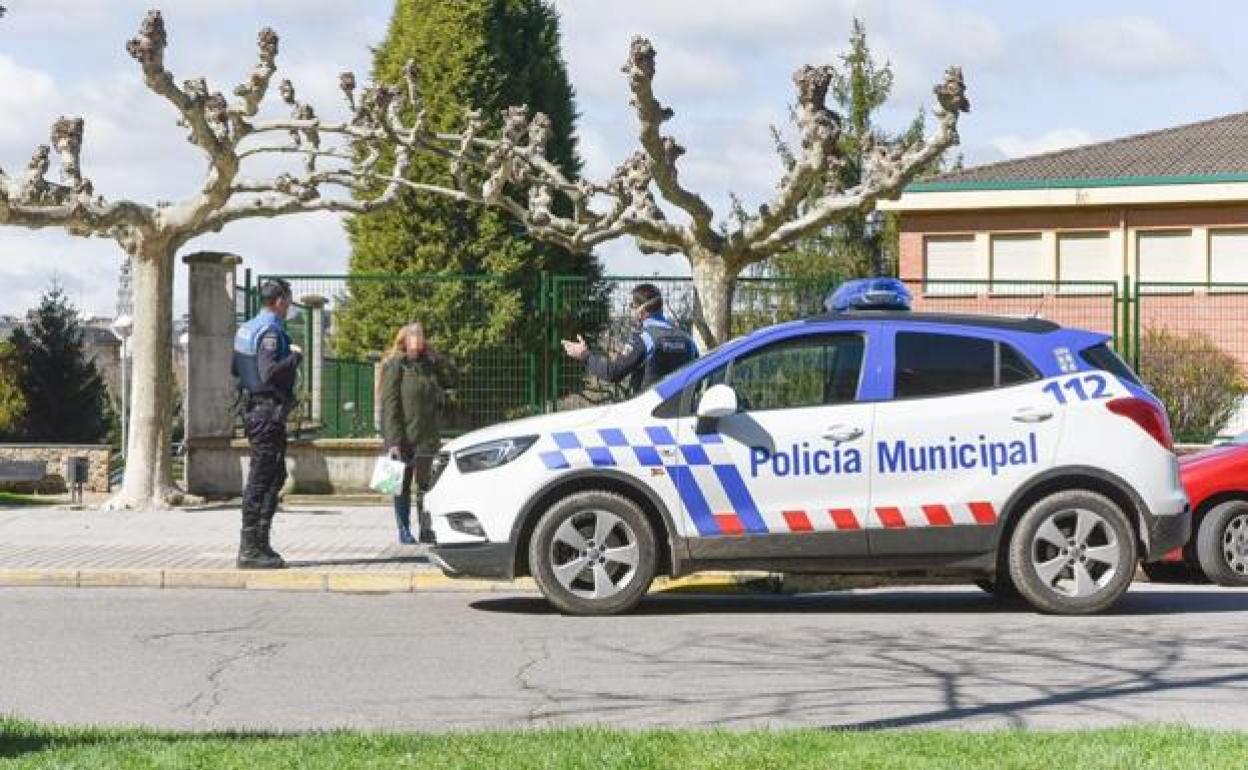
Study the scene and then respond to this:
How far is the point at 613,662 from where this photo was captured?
1023 cm

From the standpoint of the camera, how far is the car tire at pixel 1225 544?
1428 centimetres

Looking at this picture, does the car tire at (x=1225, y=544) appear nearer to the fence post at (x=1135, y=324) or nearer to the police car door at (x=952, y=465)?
the police car door at (x=952, y=465)

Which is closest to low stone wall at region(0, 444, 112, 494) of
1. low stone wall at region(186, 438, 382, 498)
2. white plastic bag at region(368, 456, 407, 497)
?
low stone wall at region(186, 438, 382, 498)

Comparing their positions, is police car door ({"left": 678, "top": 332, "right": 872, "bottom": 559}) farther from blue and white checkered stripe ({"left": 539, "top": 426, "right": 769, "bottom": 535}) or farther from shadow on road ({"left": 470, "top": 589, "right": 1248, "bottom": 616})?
shadow on road ({"left": 470, "top": 589, "right": 1248, "bottom": 616})

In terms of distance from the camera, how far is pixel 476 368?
849 inches

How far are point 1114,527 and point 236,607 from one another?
5.44 m

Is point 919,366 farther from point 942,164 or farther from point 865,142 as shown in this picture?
point 942,164

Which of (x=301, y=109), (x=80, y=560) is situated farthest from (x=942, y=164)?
(x=80, y=560)

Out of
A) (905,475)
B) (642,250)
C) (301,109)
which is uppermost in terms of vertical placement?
(301,109)

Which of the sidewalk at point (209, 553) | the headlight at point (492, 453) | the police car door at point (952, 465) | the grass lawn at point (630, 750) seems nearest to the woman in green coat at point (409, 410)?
the sidewalk at point (209, 553)

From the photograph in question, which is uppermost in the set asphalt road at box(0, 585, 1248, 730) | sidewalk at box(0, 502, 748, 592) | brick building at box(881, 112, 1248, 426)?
brick building at box(881, 112, 1248, 426)

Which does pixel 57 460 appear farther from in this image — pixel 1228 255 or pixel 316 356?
pixel 1228 255

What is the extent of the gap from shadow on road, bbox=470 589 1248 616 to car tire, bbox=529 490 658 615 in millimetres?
341

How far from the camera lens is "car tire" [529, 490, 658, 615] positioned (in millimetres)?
12141
